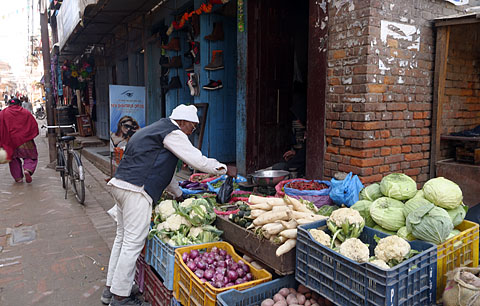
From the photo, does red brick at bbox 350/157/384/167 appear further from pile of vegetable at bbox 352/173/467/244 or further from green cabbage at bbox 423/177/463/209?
green cabbage at bbox 423/177/463/209

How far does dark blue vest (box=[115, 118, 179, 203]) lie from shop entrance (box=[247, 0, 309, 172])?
2981mm

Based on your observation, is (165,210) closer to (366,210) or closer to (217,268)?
(217,268)

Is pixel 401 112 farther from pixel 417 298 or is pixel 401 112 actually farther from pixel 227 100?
pixel 227 100

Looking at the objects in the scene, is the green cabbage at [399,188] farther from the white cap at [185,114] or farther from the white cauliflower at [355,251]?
the white cap at [185,114]

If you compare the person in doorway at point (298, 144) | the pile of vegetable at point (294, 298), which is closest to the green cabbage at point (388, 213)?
the pile of vegetable at point (294, 298)

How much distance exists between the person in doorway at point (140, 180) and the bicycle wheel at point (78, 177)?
4.16m

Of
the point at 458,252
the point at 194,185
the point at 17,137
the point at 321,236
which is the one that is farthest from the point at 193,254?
the point at 17,137

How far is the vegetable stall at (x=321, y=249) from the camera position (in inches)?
86.2

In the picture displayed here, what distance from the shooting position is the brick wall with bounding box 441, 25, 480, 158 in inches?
195

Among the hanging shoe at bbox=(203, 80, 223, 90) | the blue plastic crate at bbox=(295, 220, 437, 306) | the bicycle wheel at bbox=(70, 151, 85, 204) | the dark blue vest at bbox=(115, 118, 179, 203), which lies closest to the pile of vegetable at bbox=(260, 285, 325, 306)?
the blue plastic crate at bbox=(295, 220, 437, 306)

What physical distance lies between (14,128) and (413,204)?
919 centimetres

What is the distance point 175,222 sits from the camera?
353cm

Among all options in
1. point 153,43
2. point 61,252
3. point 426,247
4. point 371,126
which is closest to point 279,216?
point 426,247

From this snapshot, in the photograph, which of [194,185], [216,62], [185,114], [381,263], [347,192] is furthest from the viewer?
[216,62]
